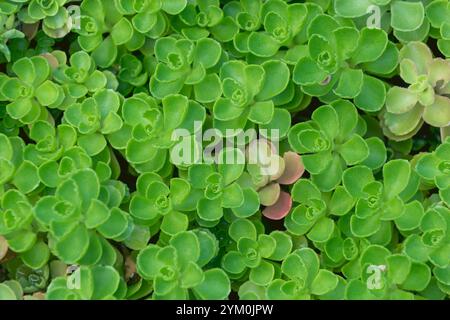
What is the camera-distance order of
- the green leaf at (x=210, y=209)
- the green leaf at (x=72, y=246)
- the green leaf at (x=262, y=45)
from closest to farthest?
the green leaf at (x=72, y=246) < the green leaf at (x=210, y=209) < the green leaf at (x=262, y=45)

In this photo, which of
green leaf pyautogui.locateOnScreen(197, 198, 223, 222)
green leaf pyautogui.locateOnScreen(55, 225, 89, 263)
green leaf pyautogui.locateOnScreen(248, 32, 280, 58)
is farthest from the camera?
green leaf pyautogui.locateOnScreen(248, 32, 280, 58)

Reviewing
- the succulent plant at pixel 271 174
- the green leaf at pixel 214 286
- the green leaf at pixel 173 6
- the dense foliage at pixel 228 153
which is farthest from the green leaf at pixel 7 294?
the green leaf at pixel 173 6

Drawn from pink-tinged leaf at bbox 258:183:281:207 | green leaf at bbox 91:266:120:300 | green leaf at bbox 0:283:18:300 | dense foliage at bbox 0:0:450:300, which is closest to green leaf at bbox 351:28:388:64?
dense foliage at bbox 0:0:450:300

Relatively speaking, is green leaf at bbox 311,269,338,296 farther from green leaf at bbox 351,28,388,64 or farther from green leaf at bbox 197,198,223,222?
green leaf at bbox 351,28,388,64

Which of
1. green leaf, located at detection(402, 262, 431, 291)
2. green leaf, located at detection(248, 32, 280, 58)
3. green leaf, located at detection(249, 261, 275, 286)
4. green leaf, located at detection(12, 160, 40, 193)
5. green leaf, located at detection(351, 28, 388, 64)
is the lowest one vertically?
green leaf, located at detection(402, 262, 431, 291)

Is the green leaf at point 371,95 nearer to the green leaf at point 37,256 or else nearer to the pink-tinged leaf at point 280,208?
the pink-tinged leaf at point 280,208

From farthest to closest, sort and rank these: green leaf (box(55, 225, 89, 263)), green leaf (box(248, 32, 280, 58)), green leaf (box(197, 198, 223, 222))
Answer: green leaf (box(248, 32, 280, 58))
green leaf (box(197, 198, 223, 222))
green leaf (box(55, 225, 89, 263))

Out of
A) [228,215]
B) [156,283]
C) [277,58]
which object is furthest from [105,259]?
[277,58]

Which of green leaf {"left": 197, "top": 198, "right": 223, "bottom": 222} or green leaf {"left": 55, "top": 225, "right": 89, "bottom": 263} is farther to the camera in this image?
green leaf {"left": 197, "top": 198, "right": 223, "bottom": 222}

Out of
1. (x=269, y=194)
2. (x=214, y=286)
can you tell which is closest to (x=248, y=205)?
(x=269, y=194)
